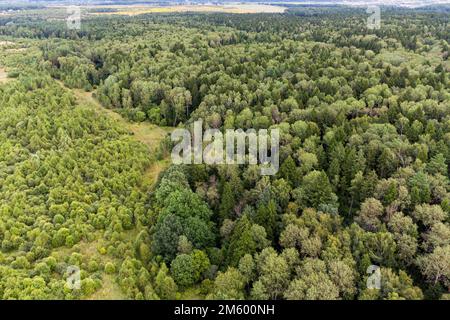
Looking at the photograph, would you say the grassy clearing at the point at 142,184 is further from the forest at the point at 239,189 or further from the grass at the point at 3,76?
the grass at the point at 3,76

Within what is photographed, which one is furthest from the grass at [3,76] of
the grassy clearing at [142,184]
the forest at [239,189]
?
the grassy clearing at [142,184]

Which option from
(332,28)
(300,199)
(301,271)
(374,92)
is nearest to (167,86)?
(374,92)

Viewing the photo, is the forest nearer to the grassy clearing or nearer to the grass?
the grassy clearing

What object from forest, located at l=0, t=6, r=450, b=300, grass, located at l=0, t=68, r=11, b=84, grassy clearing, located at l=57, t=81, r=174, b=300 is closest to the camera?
forest, located at l=0, t=6, r=450, b=300

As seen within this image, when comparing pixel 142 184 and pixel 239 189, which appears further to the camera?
pixel 142 184

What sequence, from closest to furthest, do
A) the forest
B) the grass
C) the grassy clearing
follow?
the forest → the grassy clearing → the grass

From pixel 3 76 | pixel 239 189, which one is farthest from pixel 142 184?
pixel 3 76

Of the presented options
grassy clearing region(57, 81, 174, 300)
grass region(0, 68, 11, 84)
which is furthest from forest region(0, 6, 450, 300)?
grass region(0, 68, 11, 84)

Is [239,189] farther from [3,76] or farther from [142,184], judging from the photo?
[3,76]

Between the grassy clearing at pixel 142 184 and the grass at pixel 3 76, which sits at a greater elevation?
the grass at pixel 3 76
